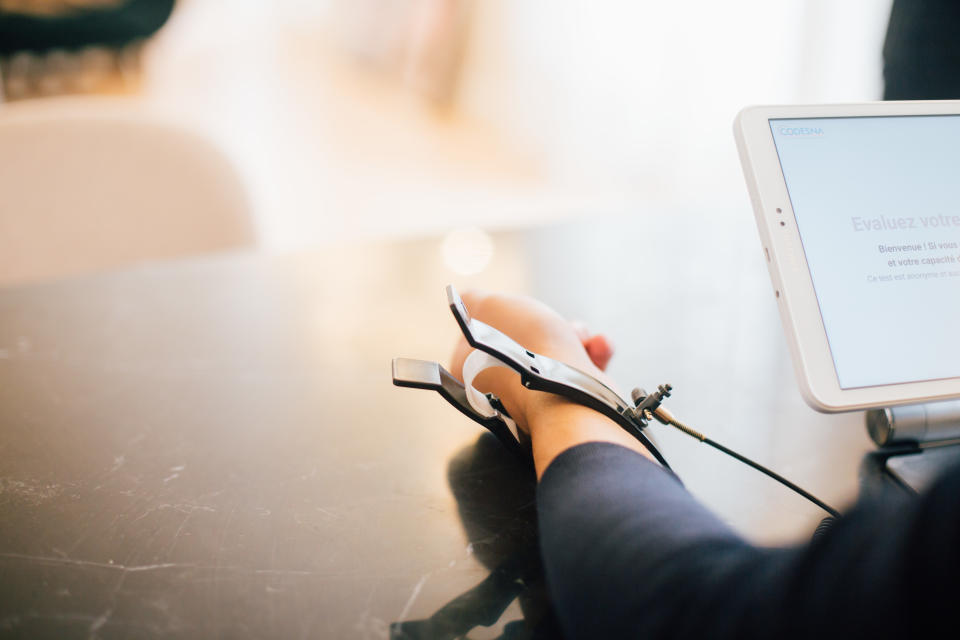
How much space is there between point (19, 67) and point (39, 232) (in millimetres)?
3823

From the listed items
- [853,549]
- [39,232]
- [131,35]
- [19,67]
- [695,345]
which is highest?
[853,549]

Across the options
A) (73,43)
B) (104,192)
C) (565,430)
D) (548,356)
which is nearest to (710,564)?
Result: (565,430)

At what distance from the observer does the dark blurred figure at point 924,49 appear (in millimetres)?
885

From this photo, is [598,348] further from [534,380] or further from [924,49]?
[924,49]

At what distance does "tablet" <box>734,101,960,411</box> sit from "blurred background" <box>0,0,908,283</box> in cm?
58

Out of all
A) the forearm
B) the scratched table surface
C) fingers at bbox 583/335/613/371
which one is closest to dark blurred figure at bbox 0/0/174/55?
the scratched table surface

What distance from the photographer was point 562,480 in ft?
1.54

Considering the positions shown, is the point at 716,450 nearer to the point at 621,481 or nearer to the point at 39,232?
the point at 621,481

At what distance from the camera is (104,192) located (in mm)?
1204

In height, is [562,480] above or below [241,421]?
above

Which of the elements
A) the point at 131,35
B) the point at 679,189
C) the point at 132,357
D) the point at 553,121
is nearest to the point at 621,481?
the point at 132,357

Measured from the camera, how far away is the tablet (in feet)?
1.79

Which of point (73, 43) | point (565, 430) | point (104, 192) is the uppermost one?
point (565, 430)

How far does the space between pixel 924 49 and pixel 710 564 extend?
0.85m
